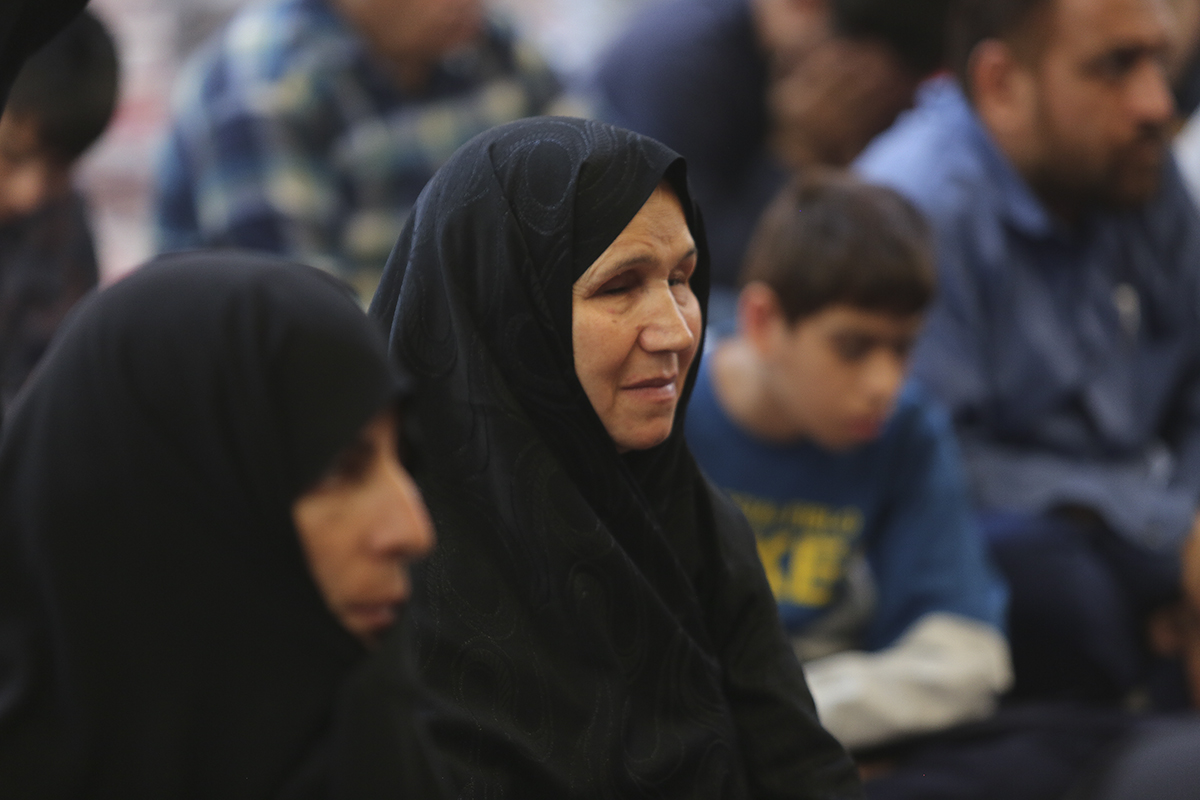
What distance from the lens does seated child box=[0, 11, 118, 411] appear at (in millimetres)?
2271

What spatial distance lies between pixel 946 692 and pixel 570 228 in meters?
1.20

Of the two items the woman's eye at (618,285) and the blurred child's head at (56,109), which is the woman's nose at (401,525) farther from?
the blurred child's head at (56,109)

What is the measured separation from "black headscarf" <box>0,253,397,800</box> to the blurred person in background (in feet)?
8.21

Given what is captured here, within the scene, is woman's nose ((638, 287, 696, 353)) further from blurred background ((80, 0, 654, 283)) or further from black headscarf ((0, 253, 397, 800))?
blurred background ((80, 0, 654, 283))

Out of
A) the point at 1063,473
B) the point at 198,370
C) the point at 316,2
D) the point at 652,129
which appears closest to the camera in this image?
the point at 198,370

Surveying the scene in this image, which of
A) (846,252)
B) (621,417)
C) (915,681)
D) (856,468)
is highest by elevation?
(621,417)

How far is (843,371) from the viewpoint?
7.38 ft

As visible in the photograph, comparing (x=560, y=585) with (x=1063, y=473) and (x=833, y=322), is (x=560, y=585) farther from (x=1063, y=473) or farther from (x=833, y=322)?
(x=1063, y=473)

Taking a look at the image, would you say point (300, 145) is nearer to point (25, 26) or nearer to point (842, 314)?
point (842, 314)

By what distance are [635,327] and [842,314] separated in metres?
1.00

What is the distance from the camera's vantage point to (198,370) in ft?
3.20

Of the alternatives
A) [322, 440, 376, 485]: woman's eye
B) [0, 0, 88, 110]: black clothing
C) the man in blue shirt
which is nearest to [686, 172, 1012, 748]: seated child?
the man in blue shirt

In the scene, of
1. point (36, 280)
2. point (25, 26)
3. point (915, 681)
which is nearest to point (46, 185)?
point (36, 280)

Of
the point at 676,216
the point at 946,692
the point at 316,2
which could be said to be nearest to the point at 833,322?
the point at 946,692
